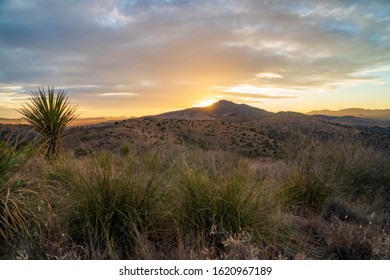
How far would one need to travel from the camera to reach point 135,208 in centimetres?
400

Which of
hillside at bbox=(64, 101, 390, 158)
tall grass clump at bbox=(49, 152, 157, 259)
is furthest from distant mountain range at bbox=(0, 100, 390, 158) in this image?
tall grass clump at bbox=(49, 152, 157, 259)

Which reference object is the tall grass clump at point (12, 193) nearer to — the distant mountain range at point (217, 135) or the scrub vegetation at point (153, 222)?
the scrub vegetation at point (153, 222)

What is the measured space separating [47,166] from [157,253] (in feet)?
12.4

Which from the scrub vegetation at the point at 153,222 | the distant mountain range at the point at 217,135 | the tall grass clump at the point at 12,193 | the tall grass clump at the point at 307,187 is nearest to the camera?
the scrub vegetation at the point at 153,222

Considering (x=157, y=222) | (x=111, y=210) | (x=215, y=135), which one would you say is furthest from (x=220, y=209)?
(x=215, y=135)

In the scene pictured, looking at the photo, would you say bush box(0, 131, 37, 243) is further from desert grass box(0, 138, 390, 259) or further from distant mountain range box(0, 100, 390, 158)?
distant mountain range box(0, 100, 390, 158)

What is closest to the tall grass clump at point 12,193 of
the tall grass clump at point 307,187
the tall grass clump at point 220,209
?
the tall grass clump at point 220,209

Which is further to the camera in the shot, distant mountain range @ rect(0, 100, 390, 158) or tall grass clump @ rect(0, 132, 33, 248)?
distant mountain range @ rect(0, 100, 390, 158)

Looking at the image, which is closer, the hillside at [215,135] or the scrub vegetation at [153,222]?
the scrub vegetation at [153,222]

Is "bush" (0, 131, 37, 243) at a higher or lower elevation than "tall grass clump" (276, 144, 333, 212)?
higher

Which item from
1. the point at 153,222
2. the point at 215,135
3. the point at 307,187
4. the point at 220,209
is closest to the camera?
the point at 220,209

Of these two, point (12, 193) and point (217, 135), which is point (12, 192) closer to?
point (12, 193)

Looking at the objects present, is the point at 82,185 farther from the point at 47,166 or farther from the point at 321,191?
the point at 321,191

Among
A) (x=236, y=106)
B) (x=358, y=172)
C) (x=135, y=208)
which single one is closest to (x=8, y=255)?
(x=135, y=208)
